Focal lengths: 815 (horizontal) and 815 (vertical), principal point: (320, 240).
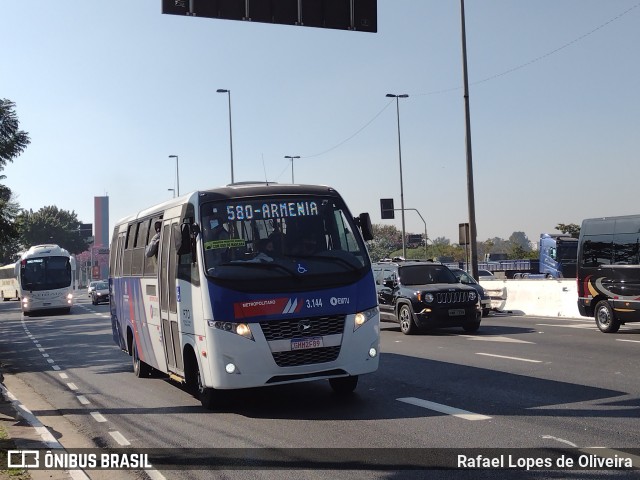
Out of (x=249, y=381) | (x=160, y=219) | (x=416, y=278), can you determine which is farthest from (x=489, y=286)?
(x=249, y=381)

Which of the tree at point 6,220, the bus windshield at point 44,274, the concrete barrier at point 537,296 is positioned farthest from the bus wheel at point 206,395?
the bus windshield at point 44,274

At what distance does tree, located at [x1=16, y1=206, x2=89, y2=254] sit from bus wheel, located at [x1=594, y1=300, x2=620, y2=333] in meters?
112

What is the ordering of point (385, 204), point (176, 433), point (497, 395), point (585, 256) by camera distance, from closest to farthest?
point (176, 433)
point (497, 395)
point (585, 256)
point (385, 204)

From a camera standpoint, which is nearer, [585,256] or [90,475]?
[90,475]

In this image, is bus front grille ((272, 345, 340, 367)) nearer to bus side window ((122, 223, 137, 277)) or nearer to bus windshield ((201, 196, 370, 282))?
bus windshield ((201, 196, 370, 282))

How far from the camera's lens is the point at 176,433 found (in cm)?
896

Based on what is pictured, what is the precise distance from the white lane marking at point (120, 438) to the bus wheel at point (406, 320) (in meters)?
11.9

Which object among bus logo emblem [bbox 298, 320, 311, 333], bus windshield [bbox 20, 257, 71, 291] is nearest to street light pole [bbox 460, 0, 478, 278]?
bus logo emblem [bbox 298, 320, 311, 333]

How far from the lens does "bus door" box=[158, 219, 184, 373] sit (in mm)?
10984

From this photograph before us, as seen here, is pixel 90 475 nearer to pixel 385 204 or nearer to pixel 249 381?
pixel 249 381

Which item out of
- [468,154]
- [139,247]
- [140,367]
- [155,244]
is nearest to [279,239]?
[155,244]

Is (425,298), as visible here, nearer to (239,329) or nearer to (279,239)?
(279,239)

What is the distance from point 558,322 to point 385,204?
27.7 meters

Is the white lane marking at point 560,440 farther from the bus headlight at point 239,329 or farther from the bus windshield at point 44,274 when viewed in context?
the bus windshield at point 44,274
